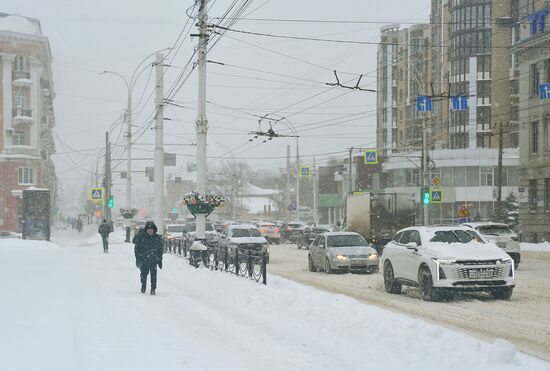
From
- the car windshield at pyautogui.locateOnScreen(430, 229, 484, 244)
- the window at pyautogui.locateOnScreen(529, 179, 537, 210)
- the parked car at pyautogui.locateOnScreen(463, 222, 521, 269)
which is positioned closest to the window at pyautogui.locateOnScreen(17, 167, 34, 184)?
the window at pyautogui.locateOnScreen(529, 179, 537, 210)

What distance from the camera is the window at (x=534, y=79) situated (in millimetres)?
46947

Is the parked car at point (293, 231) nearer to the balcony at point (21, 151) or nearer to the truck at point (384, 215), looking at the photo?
the truck at point (384, 215)

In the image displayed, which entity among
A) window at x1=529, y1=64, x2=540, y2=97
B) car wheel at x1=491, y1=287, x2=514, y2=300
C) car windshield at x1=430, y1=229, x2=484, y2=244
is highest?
window at x1=529, y1=64, x2=540, y2=97

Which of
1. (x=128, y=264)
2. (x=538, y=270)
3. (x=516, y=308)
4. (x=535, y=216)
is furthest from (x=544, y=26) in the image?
(x=516, y=308)

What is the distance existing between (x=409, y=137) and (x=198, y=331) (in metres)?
92.1

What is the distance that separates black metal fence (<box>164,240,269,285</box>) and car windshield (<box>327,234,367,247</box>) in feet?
12.8

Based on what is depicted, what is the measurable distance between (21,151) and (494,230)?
193 feet

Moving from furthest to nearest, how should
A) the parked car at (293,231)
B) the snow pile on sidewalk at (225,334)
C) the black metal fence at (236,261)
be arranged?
the parked car at (293,231)
the black metal fence at (236,261)
the snow pile on sidewalk at (225,334)

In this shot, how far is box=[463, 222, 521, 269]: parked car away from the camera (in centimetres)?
2448

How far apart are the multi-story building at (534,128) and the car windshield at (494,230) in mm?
22589

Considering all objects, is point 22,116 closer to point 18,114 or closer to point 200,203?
point 18,114

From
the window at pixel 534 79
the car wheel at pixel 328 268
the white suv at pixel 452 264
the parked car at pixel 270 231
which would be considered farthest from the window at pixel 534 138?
the white suv at pixel 452 264

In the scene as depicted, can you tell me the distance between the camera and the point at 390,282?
17516 mm

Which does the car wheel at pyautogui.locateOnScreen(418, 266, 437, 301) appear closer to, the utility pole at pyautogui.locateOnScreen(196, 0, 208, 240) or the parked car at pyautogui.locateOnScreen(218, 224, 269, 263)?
the utility pole at pyautogui.locateOnScreen(196, 0, 208, 240)
